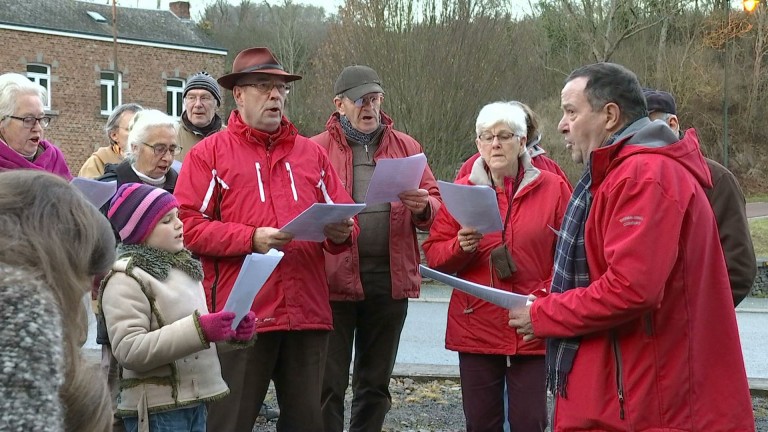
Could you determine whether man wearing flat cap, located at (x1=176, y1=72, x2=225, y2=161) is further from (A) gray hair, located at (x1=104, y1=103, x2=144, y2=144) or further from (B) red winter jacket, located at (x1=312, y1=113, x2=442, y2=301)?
(B) red winter jacket, located at (x1=312, y1=113, x2=442, y2=301)

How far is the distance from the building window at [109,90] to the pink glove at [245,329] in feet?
113

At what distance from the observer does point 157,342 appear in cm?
366

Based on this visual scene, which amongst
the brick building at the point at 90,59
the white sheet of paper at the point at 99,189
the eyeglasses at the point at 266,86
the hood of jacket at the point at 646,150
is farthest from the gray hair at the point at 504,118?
the brick building at the point at 90,59

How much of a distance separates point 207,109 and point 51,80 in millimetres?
30944

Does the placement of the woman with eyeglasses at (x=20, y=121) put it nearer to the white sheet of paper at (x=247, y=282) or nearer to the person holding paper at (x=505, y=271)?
the white sheet of paper at (x=247, y=282)

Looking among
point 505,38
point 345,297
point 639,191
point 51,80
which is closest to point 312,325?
point 345,297

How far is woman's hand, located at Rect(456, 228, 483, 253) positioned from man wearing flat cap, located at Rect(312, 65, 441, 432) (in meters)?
0.61

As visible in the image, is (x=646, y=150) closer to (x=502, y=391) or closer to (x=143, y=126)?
(x=502, y=391)

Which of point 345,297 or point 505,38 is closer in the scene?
point 345,297

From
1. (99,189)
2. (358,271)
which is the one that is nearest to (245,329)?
(99,189)

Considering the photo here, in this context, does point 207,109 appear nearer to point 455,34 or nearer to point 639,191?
point 639,191

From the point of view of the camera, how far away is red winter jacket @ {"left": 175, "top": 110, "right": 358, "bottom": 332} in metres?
4.44

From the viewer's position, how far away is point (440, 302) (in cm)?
1477

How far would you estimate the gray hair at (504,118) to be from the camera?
500 centimetres
